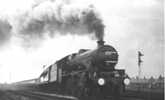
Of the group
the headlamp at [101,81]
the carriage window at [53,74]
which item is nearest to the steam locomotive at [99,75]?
the headlamp at [101,81]

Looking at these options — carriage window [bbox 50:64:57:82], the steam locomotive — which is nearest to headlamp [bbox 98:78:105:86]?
the steam locomotive

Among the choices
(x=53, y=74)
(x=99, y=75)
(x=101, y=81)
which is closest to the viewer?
(x=101, y=81)

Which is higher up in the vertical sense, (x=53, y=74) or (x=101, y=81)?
(x=53, y=74)

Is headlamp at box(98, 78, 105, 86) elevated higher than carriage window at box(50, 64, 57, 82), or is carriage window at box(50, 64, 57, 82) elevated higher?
carriage window at box(50, 64, 57, 82)

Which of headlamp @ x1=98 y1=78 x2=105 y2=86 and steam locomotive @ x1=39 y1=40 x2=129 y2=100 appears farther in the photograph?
steam locomotive @ x1=39 y1=40 x2=129 y2=100

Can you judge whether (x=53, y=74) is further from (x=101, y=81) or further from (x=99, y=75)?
(x=101, y=81)

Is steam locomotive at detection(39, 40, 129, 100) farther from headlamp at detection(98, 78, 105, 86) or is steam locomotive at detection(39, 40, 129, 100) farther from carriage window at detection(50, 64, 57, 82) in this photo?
carriage window at detection(50, 64, 57, 82)

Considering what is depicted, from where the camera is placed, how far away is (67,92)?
23.3 meters

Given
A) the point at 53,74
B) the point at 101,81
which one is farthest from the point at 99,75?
the point at 53,74

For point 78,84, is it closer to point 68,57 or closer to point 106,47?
point 106,47

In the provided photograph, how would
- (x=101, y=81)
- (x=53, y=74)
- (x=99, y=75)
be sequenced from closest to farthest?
1. (x=101, y=81)
2. (x=99, y=75)
3. (x=53, y=74)

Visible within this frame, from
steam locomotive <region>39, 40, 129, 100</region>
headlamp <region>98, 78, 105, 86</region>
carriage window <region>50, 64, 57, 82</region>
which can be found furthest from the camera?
carriage window <region>50, 64, 57, 82</region>

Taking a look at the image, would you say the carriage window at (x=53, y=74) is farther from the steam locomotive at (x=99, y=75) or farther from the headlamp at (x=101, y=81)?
the headlamp at (x=101, y=81)

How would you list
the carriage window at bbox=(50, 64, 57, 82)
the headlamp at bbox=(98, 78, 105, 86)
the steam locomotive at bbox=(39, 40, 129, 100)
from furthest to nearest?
1. the carriage window at bbox=(50, 64, 57, 82)
2. the steam locomotive at bbox=(39, 40, 129, 100)
3. the headlamp at bbox=(98, 78, 105, 86)
